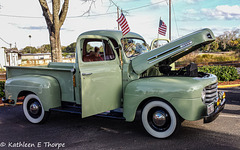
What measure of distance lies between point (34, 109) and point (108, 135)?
2.07 metres

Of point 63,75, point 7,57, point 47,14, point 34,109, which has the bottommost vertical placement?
point 34,109

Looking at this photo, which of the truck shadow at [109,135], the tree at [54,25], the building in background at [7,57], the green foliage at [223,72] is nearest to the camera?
the truck shadow at [109,135]

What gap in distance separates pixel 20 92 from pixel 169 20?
64.7 feet

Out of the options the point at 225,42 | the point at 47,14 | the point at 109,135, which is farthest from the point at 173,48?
the point at 225,42

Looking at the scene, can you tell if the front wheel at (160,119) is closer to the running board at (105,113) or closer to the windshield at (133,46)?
the running board at (105,113)

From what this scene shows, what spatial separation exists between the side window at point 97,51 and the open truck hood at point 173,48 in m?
0.59

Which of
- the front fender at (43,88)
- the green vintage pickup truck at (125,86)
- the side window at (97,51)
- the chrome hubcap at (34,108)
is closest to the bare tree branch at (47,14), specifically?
the green vintage pickup truck at (125,86)

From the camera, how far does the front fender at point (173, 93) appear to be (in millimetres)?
3684

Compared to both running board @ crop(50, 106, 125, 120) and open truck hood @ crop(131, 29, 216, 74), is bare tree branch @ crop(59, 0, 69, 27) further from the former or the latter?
open truck hood @ crop(131, 29, 216, 74)

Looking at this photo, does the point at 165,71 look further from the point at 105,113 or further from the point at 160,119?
the point at 105,113

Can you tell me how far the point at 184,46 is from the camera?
13.4ft

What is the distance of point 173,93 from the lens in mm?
3777

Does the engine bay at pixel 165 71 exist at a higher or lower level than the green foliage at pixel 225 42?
lower

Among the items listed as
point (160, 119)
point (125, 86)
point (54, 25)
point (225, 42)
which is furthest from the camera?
point (225, 42)
